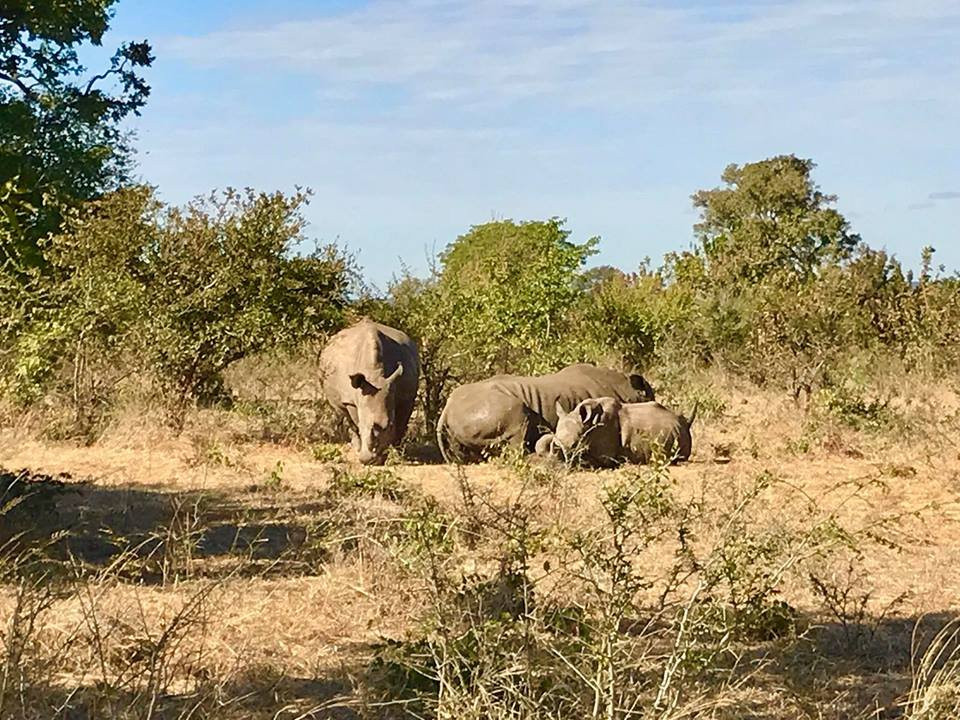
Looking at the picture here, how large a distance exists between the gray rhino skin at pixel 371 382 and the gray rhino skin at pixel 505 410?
1.91ft

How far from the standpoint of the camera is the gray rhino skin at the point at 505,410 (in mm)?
13039

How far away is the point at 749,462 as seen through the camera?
12812 mm

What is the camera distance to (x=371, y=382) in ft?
44.7

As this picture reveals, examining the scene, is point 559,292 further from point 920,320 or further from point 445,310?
point 920,320

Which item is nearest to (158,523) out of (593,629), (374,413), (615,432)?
(593,629)

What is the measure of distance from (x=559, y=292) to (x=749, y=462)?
16.2ft

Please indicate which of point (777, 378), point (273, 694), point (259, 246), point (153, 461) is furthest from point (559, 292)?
point (273, 694)

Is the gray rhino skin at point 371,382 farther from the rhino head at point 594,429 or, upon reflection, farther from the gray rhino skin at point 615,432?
the rhino head at point 594,429

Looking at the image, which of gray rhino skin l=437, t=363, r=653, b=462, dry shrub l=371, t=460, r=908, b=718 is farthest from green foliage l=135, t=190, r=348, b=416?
dry shrub l=371, t=460, r=908, b=718

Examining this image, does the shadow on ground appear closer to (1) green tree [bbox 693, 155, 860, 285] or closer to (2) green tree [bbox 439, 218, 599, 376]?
(2) green tree [bbox 439, 218, 599, 376]

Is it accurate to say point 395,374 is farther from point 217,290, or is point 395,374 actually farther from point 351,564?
point 351,564

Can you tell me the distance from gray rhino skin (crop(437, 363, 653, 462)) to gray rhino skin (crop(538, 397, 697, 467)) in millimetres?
387

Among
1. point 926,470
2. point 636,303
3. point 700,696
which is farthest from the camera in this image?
point 636,303

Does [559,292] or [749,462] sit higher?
[559,292]
